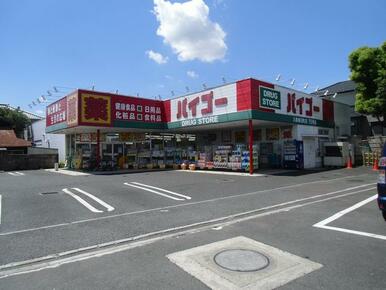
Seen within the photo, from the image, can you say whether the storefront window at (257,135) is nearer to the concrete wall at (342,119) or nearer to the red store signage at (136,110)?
the concrete wall at (342,119)

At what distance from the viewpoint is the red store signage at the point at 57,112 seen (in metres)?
24.9

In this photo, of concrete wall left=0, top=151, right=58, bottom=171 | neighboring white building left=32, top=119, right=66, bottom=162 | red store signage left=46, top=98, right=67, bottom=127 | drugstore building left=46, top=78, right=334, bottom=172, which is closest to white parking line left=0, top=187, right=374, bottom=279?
drugstore building left=46, top=78, right=334, bottom=172

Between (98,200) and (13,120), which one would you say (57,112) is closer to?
(98,200)

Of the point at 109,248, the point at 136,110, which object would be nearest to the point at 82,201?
→ the point at 109,248

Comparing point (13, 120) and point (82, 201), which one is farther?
point (13, 120)

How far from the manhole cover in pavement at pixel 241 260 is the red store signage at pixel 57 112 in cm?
2186

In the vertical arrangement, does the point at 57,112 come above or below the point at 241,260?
above

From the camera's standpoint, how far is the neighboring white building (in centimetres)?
3406

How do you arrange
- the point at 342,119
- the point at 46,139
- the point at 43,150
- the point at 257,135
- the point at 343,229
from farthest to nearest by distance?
the point at 46,139, the point at 43,150, the point at 342,119, the point at 257,135, the point at 343,229

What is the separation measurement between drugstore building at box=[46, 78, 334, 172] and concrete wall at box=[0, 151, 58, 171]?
243 centimetres

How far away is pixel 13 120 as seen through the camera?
5291 cm

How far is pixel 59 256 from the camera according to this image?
18.3 ft

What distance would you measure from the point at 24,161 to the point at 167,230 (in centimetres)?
2723

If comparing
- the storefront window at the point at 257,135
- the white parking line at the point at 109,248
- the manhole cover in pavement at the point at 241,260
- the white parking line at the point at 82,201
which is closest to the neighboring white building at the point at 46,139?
the storefront window at the point at 257,135
